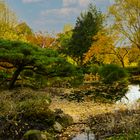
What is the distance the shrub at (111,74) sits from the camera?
91.2ft

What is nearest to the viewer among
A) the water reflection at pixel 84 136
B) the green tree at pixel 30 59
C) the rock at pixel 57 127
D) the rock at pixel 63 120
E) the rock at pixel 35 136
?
the rock at pixel 35 136

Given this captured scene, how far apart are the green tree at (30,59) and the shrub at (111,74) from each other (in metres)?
7.56

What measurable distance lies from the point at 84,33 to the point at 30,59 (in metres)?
25.4

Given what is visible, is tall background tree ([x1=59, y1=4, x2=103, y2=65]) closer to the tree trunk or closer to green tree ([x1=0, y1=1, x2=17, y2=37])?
green tree ([x1=0, y1=1, x2=17, y2=37])

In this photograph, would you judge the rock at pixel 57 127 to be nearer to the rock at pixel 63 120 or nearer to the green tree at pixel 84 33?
the rock at pixel 63 120

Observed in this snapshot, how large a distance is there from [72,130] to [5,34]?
2570cm

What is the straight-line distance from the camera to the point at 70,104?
18328 millimetres

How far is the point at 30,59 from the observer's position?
19.6 meters

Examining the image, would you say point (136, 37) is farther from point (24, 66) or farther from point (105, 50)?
point (24, 66)

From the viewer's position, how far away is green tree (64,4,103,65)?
44253 mm

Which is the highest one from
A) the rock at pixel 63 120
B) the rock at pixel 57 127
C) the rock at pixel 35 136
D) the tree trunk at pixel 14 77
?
the tree trunk at pixel 14 77

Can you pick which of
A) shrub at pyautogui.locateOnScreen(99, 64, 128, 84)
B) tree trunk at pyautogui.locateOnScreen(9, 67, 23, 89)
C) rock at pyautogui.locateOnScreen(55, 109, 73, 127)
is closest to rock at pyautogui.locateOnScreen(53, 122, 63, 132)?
rock at pyautogui.locateOnScreen(55, 109, 73, 127)

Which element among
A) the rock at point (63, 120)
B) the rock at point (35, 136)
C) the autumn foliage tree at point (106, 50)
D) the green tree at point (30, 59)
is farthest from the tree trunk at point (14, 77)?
the autumn foliage tree at point (106, 50)

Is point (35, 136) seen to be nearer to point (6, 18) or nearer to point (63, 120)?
point (63, 120)
